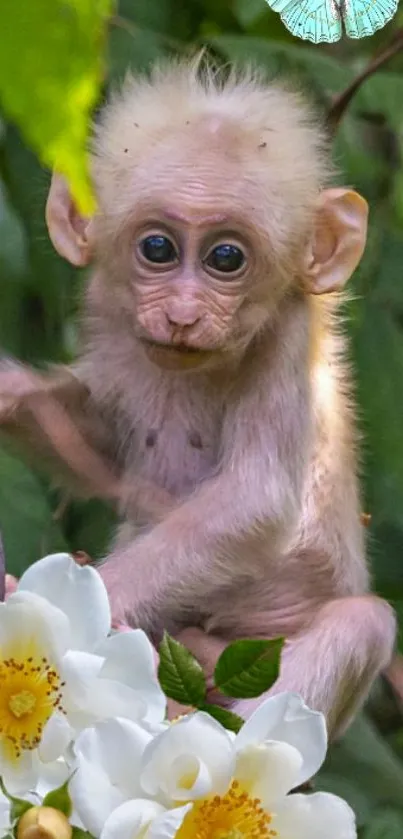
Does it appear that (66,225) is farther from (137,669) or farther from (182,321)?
(137,669)

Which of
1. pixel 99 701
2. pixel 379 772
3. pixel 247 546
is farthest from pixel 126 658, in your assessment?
pixel 379 772

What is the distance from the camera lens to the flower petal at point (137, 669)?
0.77 metres

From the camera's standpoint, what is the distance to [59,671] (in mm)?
786

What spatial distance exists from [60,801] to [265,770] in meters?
0.11

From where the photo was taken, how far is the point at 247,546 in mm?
1531

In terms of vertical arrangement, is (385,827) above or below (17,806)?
below

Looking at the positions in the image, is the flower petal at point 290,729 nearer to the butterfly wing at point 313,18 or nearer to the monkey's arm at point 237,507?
the butterfly wing at point 313,18

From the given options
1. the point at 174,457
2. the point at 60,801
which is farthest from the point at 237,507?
the point at 60,801

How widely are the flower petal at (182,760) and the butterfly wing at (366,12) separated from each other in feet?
1.82

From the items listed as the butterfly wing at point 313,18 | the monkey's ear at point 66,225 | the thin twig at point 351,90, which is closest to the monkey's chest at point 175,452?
the monkey's ear at point 66,225

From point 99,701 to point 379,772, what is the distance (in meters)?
1.15

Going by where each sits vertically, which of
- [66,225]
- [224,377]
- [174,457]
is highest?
[66,225]

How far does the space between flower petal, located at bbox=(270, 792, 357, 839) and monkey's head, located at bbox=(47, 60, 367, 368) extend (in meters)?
0.61

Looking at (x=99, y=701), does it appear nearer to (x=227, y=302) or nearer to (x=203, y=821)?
(x=203, y=821)
